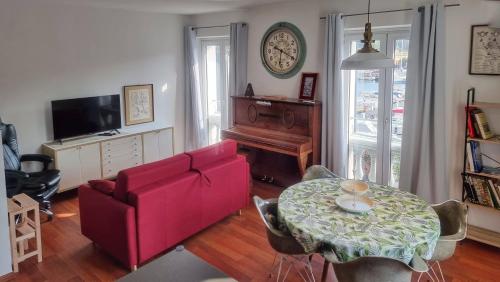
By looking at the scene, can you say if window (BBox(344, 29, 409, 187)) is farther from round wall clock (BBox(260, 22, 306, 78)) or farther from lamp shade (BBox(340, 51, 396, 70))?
lamp shade (BBox(340, 51, 396, 70))

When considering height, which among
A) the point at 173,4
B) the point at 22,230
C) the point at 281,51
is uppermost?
the point at 173,4

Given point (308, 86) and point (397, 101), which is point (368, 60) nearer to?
point (397, 101)

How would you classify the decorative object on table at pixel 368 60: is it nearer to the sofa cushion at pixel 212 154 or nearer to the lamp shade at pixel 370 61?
the lamp shade at pixel 370 61

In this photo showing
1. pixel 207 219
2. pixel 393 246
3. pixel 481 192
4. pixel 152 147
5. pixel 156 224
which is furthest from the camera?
pixel 152 147

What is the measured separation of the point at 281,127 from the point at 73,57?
2.97 meters

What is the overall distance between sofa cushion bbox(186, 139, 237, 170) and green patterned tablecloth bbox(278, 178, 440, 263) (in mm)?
1121

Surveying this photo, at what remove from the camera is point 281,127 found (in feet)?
17.3

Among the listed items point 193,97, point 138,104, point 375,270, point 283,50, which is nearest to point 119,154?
point 138,104

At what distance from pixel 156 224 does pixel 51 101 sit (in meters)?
2.68

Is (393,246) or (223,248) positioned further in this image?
(223,248)

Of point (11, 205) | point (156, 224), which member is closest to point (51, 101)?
point (11, 205)

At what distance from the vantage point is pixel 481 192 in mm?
3732

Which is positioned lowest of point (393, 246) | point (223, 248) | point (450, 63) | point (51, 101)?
point (223, 248)

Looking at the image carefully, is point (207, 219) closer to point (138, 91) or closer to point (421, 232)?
point (421, 232)
